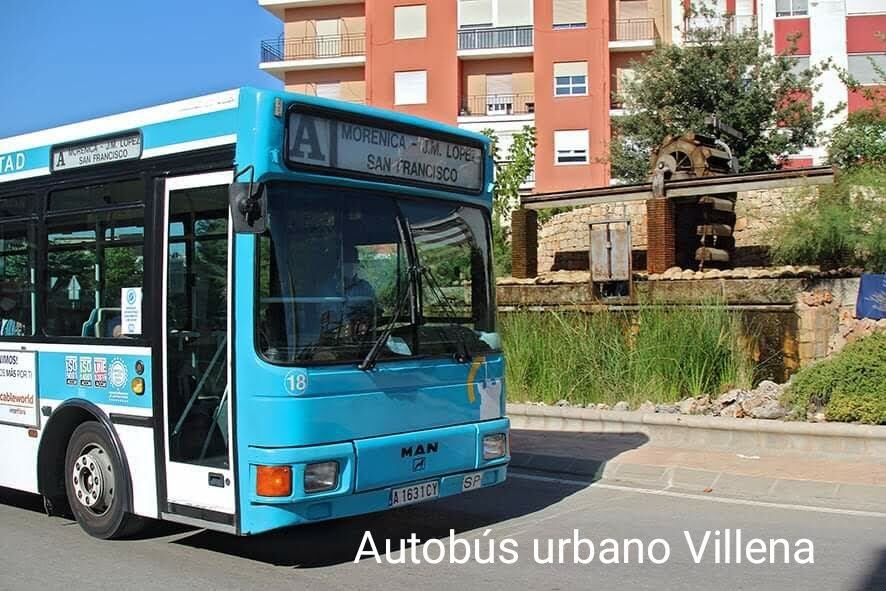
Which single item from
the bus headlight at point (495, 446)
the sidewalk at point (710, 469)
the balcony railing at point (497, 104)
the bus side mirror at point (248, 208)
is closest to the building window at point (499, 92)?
the balcony railing at point (497, 104)

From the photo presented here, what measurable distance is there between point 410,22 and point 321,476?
4601 centimetres

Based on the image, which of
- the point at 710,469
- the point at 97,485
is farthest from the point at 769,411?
the point at 97,485

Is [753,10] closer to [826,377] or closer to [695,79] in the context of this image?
[695,79]

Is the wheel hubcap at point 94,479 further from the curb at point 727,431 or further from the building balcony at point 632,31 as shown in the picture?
the building balcony at point 632,31

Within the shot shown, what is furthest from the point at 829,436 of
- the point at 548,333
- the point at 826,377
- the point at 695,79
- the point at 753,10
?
the point at 753,10

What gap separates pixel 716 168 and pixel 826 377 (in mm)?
13181

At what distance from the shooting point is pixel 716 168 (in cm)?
2420

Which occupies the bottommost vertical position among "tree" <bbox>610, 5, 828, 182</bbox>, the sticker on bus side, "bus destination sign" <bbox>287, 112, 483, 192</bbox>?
the sticker on bus side

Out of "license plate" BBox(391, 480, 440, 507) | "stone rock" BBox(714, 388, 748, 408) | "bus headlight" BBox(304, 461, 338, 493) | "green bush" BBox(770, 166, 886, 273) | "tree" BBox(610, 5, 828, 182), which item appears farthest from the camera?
"tree" BBox(610, 5, 828, 182)

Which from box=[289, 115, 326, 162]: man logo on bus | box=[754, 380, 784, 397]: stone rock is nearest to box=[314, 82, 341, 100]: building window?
box=[754, 380, 784, 397]: stone rock

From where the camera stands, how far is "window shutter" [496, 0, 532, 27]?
160 feet

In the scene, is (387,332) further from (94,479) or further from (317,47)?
(317,47)

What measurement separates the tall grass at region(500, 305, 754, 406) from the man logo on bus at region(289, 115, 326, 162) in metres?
8.15

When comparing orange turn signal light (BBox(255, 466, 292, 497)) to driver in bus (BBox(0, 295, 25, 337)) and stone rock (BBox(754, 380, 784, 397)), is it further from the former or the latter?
stone rock (BBox(754, 380, 784, 397))
